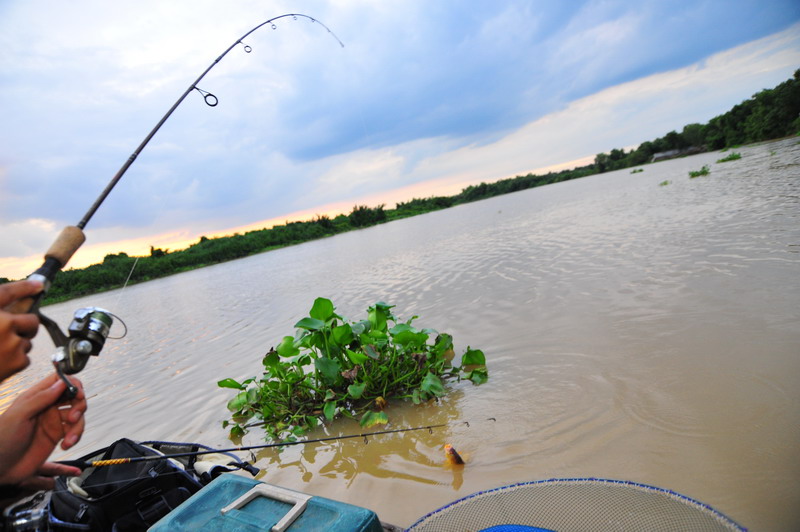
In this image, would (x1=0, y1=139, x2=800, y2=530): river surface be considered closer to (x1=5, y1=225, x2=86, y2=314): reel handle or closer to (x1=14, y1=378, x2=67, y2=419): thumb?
(x1=14, y1=378, x2=67, y2=419): thumb

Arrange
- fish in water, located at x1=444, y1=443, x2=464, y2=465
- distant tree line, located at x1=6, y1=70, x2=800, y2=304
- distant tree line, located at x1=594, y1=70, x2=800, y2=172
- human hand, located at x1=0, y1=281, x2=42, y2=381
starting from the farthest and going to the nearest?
distant tree line, located at x1=6, y1=70, x2=800, y2=304 < distant tree line, located at x1=594, y1=70, x2=800, y2=172 < fish in water, located at x1=444, y1=443, x2=464, y2=465 < human hand, located at x1=0, y1=281, x2=42, y2=381

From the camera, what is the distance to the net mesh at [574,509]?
5.25ft

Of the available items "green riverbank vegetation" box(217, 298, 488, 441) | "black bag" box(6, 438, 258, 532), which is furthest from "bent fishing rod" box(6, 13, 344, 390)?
"green riverbank vegetation" box(217, 298, 488, 441)

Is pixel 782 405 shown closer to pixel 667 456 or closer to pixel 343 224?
pixel 667 456

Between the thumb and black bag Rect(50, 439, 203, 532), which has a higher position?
the thumb

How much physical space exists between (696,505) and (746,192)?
503 inches

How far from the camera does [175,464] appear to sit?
2.41 metres

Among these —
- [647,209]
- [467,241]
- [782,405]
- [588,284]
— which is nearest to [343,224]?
[467,241]

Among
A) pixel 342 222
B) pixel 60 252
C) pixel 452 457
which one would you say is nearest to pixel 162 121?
pixel 60 252

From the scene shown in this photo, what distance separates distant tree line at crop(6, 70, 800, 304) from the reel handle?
19746 mm

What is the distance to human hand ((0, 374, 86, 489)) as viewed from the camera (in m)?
1.15

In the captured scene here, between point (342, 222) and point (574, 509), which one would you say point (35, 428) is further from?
point (342, 222)

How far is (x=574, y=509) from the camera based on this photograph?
5.77ft

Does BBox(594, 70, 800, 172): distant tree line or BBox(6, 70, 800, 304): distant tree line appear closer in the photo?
BBox(594, 70, 800, 172): distant tree line
